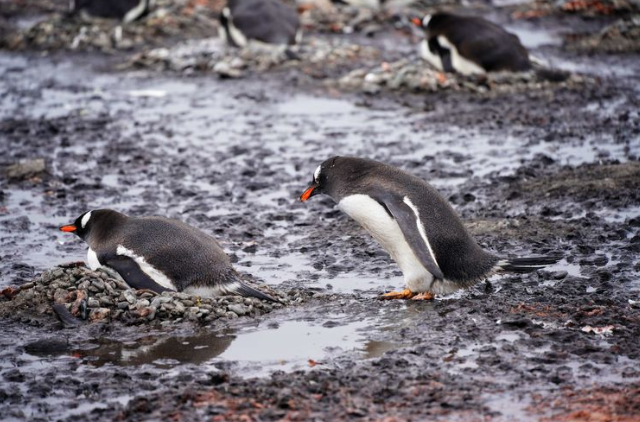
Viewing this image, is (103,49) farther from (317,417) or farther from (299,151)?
(317,417)

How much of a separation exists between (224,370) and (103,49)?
9.99m

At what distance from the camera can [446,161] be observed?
852cm

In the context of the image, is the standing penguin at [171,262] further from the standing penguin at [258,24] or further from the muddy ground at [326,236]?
the standing penguin at [258,24]

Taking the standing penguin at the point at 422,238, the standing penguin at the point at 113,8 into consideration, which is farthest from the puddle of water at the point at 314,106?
the standing penguin at the point at 422,238

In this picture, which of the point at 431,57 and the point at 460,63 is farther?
the point at 431,57

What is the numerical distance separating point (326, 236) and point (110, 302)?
1.97 m

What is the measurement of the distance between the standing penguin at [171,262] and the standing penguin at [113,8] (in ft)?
30.3

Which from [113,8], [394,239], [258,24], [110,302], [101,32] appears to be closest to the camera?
[110,302]

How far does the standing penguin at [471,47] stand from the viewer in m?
10.9

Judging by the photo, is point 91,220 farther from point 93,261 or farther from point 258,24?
point 258,24

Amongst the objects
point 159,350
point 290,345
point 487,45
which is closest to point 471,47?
point 487,45

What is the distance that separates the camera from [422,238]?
17.8ft

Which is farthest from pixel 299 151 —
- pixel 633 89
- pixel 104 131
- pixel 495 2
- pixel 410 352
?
pixel 495 2

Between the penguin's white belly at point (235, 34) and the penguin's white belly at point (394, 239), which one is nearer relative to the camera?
the penguin's white belly at point (394, 239)
